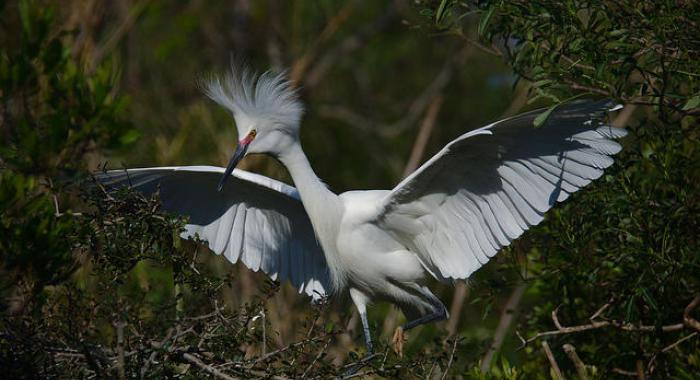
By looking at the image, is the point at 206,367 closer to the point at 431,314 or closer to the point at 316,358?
the point at 316,358

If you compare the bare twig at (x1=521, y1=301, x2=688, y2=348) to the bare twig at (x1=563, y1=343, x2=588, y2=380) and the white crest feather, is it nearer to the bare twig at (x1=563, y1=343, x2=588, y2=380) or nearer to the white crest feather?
the bare twig at (x1=563, y1=343, x2=588, y2=380)

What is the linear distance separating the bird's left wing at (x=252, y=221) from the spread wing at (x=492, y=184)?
0.73m

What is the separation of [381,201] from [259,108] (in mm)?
811

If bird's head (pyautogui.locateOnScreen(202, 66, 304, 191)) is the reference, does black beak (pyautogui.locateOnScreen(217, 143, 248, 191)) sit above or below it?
below

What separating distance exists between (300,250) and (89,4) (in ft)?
8.90

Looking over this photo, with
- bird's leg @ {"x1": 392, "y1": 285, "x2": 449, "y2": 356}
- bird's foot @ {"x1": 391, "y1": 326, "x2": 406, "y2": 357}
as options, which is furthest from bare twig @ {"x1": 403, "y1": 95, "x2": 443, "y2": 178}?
bird's foot @ {"x1": 391, "y1": 326, "x2": 406, "y2": 357}

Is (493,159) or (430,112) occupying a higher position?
(430,112)

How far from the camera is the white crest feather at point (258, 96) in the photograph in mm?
4613

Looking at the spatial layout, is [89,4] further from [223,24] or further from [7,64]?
[223,24]

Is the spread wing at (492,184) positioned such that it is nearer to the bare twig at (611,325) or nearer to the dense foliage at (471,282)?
the dense foliage at (471,282)

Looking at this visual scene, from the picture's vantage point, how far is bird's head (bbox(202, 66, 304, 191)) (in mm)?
4559

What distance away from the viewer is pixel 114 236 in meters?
3.40

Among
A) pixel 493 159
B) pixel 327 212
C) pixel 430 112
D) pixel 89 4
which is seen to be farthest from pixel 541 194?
pixel 430 112

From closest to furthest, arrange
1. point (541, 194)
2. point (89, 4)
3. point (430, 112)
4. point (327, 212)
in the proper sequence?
point (541, 194), point (327, 212), point (89, 4), point (430, 112)
